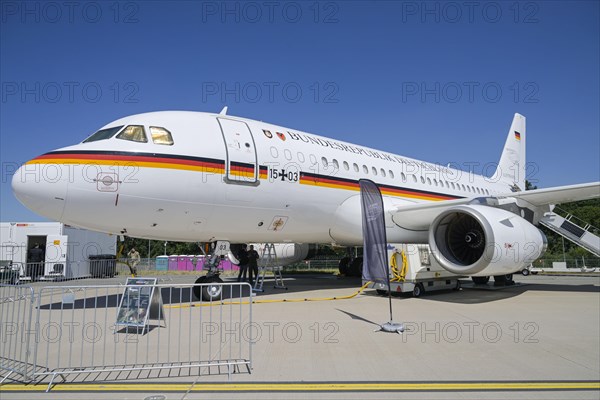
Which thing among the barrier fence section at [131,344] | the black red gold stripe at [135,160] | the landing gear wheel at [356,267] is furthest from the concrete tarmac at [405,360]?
the landing gear wheel at [356,267]

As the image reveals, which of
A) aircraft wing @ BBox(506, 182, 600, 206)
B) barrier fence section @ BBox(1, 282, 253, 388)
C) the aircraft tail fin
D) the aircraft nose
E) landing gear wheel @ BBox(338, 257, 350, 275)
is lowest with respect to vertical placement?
barrier fence section @ BBox(1, 282, 253, 388)

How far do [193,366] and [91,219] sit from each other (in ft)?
15.6

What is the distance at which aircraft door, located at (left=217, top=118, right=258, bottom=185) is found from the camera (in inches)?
361

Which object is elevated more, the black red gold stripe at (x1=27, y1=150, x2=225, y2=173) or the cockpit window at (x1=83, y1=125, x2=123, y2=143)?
the cockpit window at (x1=83, y1=125, x2=123, y2=143)

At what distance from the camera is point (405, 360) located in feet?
16.0

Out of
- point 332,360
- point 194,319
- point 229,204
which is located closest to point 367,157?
point 229,204

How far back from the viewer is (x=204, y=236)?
31.7 feet

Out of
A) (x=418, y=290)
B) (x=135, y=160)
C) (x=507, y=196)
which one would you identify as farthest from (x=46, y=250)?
(x=507, y=196)

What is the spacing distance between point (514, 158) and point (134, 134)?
20.8m

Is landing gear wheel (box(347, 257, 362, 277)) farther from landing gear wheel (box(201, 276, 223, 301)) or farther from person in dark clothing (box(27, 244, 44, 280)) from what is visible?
person in dark clothing (box(27, 244, 44, 280))

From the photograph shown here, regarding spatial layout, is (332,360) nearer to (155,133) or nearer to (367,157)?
(155,133)

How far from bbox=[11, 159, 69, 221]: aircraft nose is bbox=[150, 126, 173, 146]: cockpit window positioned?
1796 millimetres

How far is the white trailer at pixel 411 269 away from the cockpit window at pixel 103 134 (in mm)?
7284

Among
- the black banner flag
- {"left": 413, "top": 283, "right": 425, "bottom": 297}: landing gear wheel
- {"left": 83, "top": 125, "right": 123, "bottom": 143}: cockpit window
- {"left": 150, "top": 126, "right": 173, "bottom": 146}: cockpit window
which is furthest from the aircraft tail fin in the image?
{"left": 83, "top": 125, "right": 123, "bottom": 143}: cockpit window
